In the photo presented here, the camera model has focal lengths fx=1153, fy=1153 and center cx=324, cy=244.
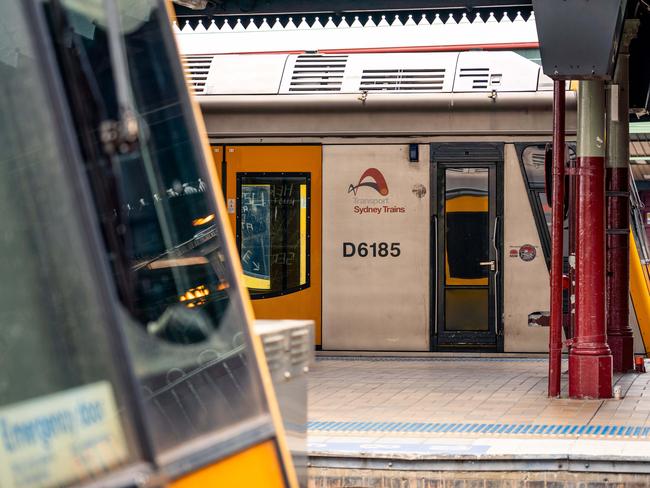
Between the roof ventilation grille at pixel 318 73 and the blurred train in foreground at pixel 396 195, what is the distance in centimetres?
2

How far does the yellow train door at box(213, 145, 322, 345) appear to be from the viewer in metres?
13.3

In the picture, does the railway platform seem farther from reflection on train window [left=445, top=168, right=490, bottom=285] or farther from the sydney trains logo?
the sydney trains logo

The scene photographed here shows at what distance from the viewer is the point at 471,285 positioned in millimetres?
12977

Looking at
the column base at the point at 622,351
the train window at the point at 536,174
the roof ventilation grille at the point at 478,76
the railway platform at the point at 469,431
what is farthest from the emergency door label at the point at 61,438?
the roof ventilation grille at the point at 478,76

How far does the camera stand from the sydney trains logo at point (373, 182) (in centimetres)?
1329

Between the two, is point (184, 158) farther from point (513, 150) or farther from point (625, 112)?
point (513, 150)

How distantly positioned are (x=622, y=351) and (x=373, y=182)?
3.38 meters

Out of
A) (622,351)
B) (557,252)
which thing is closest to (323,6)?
(557,252)

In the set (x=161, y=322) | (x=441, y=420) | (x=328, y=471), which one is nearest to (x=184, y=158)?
(x=161, y=322)

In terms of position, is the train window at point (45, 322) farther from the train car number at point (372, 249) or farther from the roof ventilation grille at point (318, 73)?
the roof ventilation grille at point (318, 73)

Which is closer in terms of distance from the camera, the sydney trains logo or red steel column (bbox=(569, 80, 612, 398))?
red steel column (bbox=(569, 80, 612, 398))

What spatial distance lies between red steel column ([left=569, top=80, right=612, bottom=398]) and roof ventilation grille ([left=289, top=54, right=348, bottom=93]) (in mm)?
3773

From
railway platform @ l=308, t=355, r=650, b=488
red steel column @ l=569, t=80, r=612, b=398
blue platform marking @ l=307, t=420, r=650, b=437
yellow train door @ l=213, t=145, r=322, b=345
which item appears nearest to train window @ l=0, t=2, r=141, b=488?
railway platform @ l=308, t=355, r=650, b=488

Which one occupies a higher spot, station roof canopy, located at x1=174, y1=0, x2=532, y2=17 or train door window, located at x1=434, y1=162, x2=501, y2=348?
station roof canopy, located at x1=174, y1=0, x2=532, y2=17
